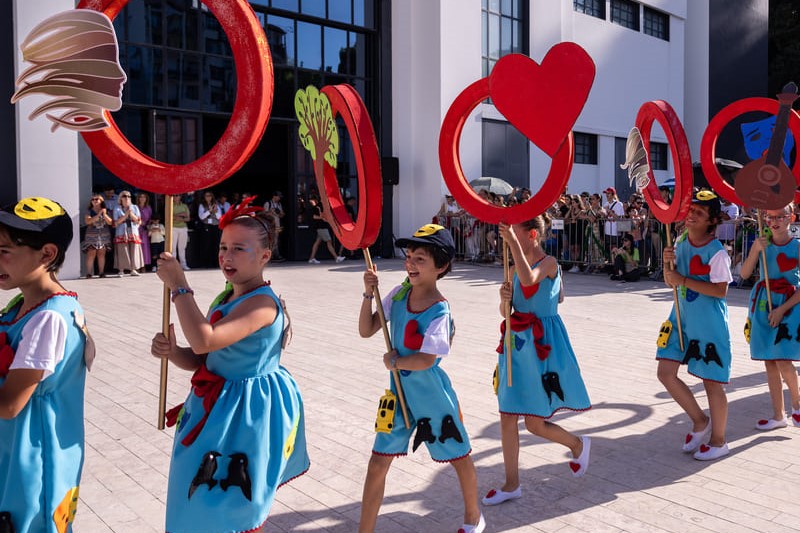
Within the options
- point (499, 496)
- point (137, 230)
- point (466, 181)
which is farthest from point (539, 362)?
point (137, 230)

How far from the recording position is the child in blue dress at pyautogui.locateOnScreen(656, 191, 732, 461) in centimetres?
467

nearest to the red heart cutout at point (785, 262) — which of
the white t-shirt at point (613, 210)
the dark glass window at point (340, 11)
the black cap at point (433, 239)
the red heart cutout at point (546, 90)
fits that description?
the red heart cutout at point (546, 90)

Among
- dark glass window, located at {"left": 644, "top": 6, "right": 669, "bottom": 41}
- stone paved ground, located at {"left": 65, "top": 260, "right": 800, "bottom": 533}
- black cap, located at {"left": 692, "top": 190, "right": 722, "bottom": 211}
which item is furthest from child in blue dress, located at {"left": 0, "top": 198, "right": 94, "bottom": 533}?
dark glass window, located at {"left": 644, "top": 6, "right": 669, "bottom": 41}

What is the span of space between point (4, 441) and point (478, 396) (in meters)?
4.22

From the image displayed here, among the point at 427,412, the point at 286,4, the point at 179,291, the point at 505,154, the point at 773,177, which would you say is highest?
the point at 286,4

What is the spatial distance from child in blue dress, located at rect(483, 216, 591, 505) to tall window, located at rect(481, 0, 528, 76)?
16980 mm

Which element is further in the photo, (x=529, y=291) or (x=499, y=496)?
(x=529, y=291)

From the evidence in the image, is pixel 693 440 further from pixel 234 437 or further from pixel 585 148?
pixel 585 148

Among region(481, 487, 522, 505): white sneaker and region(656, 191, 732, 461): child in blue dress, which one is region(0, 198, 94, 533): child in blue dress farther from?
region(656, 191, 732, 461): child in blue dress

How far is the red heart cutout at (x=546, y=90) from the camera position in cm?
351

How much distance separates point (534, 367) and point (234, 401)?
6.46 ft

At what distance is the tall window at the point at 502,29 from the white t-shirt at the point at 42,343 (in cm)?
1894

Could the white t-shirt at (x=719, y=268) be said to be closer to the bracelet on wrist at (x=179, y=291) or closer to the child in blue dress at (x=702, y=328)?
the child in blue dress at (x=702, y=328)

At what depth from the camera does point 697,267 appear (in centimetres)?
473
